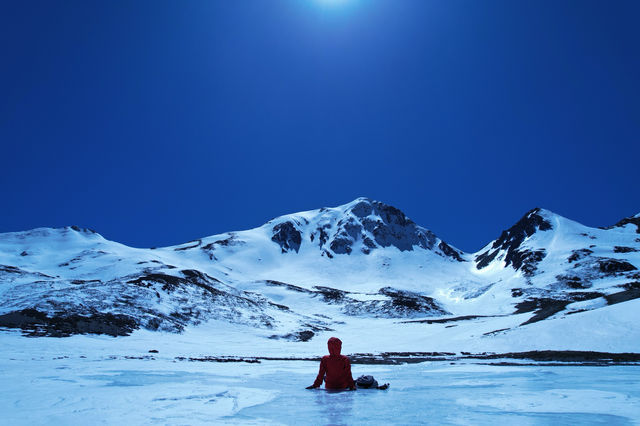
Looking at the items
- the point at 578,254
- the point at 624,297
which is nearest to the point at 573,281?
the point at 578,254

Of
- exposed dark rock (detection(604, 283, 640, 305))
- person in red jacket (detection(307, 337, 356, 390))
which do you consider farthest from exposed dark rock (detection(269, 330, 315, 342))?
person in red jacket (detection(307, 337, 356, 390))

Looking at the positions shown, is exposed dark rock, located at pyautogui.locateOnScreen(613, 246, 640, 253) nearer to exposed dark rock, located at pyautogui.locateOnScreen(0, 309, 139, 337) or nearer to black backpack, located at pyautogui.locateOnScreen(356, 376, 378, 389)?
exposed dark rock, located at pyautogui.locateOnScreen(0, 309, 139, 337)

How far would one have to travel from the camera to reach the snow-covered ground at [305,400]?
28.3 ft

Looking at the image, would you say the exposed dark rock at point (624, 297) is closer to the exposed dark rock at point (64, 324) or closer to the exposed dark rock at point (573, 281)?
the exposed dark rock at point (64, 324)

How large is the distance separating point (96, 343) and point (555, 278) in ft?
487

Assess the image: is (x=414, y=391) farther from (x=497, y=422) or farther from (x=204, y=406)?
(x=204, y=406)

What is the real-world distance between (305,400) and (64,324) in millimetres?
42885

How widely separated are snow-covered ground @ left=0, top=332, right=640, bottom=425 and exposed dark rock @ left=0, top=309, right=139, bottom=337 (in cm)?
2680

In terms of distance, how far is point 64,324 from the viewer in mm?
43906

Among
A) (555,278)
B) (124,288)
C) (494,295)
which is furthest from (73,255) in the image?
(555,278)

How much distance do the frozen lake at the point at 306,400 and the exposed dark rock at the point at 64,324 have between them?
1149 inches

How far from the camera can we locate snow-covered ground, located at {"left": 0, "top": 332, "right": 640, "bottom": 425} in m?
8.64

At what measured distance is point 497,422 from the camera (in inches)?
323

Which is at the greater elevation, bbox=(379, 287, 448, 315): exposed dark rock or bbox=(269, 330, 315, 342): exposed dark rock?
bbox=(379, 287, 448, 315): exposed dark rock
